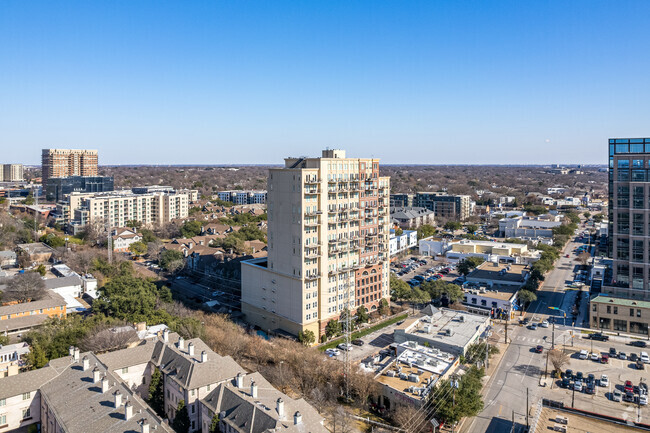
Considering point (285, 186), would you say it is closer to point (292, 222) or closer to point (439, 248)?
point (292, 222)

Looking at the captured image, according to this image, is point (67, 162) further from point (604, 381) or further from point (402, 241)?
point (604, 381)

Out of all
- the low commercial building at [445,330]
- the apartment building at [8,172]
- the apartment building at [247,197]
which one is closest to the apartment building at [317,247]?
the low commercial building at [445,330]

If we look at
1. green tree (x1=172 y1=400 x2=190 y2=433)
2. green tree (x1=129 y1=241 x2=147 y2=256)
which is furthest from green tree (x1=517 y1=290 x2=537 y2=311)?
green tree (x1=129 y1=241 x2=147 y2=256)

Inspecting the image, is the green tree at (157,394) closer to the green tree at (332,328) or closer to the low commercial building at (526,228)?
the green tree at (332,328)

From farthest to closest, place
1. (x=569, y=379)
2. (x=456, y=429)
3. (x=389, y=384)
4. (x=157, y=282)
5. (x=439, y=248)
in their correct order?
(x=439, y=248), (x=157, y=282), (x=569, y=379), (x=389, y=384), (x=456, y=429)

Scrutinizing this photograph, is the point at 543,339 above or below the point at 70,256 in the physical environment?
below

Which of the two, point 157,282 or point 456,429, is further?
point 157,282

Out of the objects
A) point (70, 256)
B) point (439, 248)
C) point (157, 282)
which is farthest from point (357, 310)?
point (70, 256)

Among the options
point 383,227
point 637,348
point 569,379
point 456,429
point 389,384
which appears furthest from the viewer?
point 383,227
